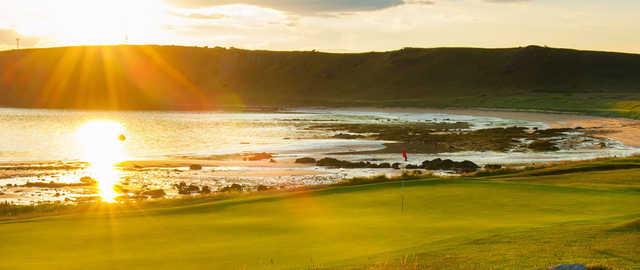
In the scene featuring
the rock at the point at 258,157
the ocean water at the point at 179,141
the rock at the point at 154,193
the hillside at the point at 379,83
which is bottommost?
the rock at the point at 154,193

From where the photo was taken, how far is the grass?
1278 centimetres

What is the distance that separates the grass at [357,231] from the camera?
1278 cm

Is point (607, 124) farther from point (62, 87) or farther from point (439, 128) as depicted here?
point (62, 87)

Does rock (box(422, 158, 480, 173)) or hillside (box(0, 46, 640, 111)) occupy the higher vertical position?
hillside (box(0, 46, 640, 111))

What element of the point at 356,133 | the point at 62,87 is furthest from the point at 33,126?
the point at 62,87

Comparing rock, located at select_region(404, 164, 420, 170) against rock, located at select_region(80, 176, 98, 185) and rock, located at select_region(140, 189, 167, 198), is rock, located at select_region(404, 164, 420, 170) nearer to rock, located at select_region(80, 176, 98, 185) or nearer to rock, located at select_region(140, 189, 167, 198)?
rock, located at select_region(140, 189, 167, 198)

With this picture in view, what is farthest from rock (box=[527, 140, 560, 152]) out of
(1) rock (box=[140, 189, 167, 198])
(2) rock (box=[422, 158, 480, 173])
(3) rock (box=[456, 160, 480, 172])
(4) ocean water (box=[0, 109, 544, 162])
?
(1) rock (box=[140, 189, 167, 198])

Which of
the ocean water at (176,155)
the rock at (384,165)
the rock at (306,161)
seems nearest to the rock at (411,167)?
the rock at (384,165)

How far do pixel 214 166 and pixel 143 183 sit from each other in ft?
27.9

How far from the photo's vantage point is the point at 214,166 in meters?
44.7

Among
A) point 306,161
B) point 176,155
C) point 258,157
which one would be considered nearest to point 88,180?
point 306,161

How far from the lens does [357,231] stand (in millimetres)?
15477

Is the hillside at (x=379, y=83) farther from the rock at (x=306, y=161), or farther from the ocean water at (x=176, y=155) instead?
the rock at (x=306, y=161)

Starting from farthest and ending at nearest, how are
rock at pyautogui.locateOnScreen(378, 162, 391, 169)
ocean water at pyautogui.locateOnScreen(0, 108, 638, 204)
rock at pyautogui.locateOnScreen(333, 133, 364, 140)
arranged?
1. rock at pyautogui.locateOnScreen(333, 133, 364, 140)
2. rock at pyautogui.locateOnScreen(378, 162, 391, 169)
3. ocean water at pyautogui.locateOnScreen(0, 108, 638, 204)
